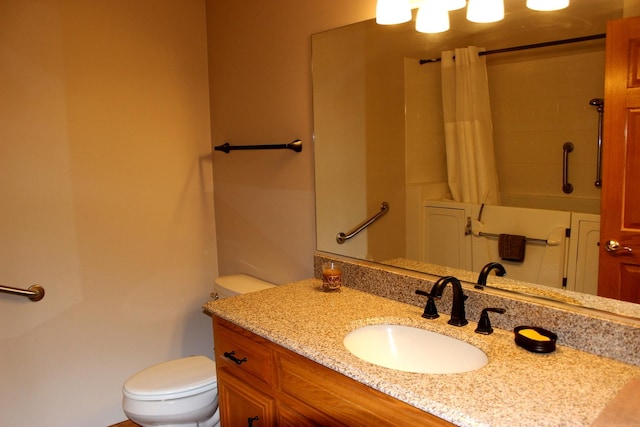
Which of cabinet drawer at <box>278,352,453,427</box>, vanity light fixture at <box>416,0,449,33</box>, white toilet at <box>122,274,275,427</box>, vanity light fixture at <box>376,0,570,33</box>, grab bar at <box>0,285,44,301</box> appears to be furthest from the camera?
grab bar at <box>0,285,44,301</box>

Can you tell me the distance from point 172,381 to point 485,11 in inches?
70.8

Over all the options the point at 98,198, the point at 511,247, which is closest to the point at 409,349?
the point at 511,247

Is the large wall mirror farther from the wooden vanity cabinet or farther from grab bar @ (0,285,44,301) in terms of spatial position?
grab bar @ (0,285,44,301)

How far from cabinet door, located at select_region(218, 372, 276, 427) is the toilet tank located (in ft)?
1.91

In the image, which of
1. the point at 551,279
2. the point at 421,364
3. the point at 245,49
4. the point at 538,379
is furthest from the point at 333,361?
the point at 245,49

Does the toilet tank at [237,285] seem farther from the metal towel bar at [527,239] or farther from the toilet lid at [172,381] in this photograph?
the metal towel bar at [527,239]

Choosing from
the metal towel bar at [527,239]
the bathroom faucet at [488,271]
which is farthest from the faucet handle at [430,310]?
the metal towel bar at [527,239]

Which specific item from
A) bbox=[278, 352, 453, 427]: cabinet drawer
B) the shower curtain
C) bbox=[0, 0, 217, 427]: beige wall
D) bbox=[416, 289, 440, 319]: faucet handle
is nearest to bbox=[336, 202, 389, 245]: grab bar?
the shower curtain

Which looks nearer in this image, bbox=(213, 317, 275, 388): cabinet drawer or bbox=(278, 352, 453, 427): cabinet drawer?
bbox=(278, 352, 453, 427): cabinet drawer

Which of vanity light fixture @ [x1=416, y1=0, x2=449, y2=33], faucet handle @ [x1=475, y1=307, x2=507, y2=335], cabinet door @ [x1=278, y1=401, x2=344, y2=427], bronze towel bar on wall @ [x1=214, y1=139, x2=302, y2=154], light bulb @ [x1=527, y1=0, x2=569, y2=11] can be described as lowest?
cabinet door @ [x1=278, y1=401, x2=344, y2=427]

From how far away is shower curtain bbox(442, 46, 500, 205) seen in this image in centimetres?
158

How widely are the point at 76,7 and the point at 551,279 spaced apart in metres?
2.20

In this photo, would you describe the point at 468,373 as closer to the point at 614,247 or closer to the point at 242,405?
the point at 614,247

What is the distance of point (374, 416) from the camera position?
4.08ft
